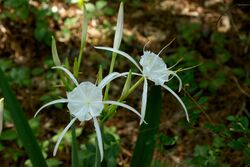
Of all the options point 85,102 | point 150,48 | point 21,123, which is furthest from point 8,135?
point 85,102

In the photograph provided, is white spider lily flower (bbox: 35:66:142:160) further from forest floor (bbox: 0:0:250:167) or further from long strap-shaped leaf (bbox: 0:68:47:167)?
forest floor (bbox: 0:0:250:167)

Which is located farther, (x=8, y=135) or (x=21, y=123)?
(x=8, y=135)

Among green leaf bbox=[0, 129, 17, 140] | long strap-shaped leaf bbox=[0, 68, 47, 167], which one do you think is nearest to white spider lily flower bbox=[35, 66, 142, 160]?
long strap-shaped leaf bbox=[0, 68, 47, 167]

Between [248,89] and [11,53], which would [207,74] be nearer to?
[248,89]

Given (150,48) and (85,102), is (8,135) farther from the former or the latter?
(85,102)

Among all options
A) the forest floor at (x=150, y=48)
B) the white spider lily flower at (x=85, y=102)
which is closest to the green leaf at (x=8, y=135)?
the forest floor at (x=150, y=48)

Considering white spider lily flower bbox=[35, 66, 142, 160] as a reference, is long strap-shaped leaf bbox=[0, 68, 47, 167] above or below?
below

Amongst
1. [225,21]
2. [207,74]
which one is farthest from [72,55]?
[225,21]
